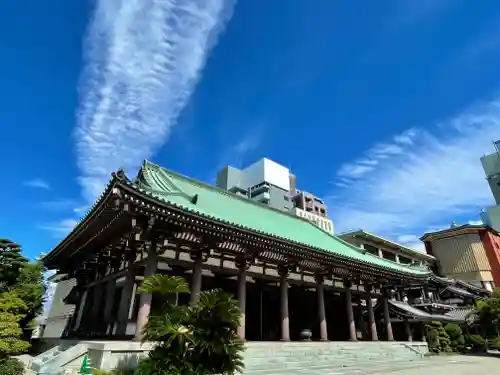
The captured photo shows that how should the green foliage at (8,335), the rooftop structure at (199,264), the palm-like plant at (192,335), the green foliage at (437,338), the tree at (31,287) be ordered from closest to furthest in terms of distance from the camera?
the palm-like plant at (192,335), the rooftop structure at (199,264), the green foliage at (8,335), the tree at (31,287), the green foliage at (437,338)

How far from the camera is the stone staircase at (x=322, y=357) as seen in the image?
44.1 ft

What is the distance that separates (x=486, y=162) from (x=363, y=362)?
2865 inches

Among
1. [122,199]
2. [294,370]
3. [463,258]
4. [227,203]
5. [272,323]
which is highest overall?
[463,258]

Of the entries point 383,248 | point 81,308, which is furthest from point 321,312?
point 383,248

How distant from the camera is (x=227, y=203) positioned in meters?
21.3

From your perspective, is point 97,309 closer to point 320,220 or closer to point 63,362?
point 63,362

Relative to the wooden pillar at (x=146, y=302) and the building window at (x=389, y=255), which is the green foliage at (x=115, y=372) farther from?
the building window at (x=389, y=255)

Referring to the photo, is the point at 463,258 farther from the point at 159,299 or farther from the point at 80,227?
the point at 80,227

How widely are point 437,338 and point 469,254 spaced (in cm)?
2894

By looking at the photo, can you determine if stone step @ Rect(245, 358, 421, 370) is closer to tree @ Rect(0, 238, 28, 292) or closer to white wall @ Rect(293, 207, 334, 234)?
tree @ Rect(0, 238, 28, 292)

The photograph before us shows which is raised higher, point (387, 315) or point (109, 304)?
point (387, 315)

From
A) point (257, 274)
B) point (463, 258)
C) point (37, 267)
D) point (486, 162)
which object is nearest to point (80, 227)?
point (257, 274)

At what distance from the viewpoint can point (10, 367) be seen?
12.1 metres

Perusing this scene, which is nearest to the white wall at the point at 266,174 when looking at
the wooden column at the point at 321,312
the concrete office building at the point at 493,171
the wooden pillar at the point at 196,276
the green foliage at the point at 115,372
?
the concrete office building at the point at 493,171
